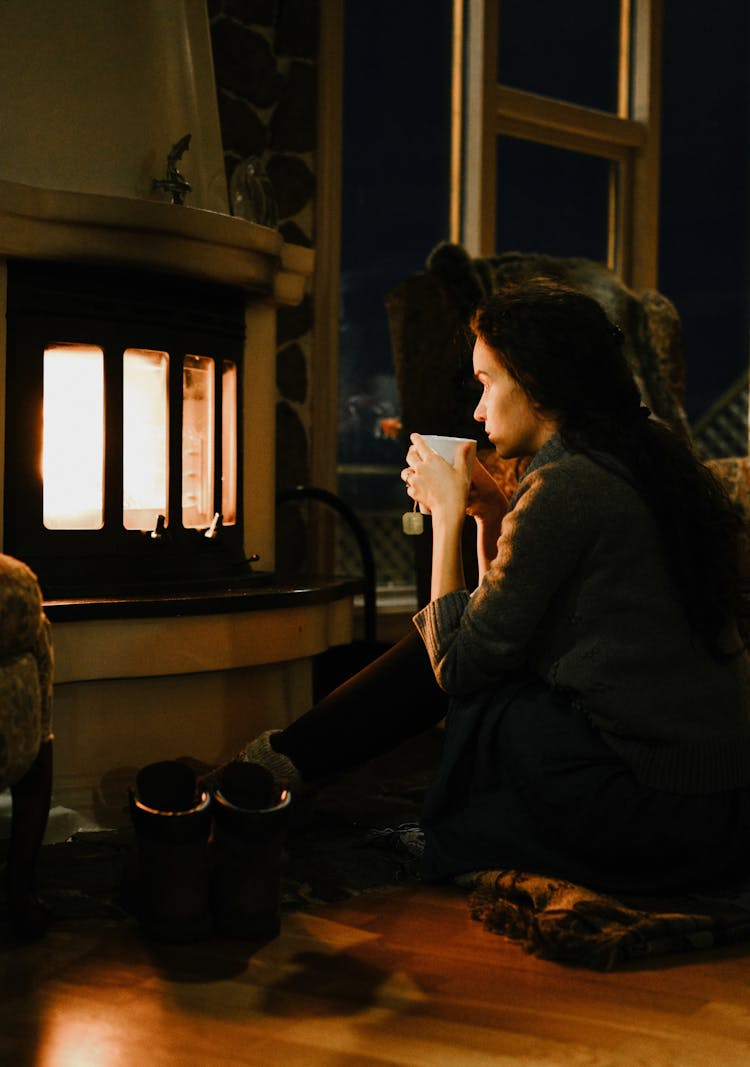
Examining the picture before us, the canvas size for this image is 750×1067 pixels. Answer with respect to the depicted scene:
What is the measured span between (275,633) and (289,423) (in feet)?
4.01

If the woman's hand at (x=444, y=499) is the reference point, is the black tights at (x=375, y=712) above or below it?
below

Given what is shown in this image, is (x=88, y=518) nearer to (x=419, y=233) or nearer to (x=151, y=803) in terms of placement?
(x=151, y=803)

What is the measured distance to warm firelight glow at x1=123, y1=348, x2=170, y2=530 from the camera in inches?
96.7

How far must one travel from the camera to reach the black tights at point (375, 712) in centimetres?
187

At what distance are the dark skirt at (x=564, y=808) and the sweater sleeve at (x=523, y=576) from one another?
0.08 m

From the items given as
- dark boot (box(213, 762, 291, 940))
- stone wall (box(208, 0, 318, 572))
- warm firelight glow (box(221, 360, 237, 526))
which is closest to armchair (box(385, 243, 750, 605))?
stone wall (box(208, 0, 318, 572))

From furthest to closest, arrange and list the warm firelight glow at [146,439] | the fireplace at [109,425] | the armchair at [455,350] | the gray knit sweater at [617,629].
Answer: the armchair at [455,350] → the warm firelight glow at [146,439] → the fireplace at [109,425] → the gray knit sweater at [617,629]

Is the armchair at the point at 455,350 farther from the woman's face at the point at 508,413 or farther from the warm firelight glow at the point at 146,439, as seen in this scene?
the woman's face at the point at 508,413

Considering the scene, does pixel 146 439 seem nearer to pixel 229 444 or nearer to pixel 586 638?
pixel 229 444

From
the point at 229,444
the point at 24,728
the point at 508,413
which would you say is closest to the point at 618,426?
the point at 508,413

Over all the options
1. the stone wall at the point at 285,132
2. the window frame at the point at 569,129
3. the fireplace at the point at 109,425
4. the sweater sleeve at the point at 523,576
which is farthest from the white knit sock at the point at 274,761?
the window frame at the point at 569,129

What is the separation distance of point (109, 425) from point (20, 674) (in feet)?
2.76

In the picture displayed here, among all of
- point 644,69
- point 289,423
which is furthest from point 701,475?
point 644,69

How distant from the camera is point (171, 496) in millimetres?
2461
